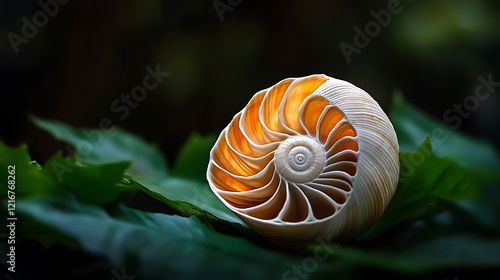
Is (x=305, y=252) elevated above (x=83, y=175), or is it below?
below

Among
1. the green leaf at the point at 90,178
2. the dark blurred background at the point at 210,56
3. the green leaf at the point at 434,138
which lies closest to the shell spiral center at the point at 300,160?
the green leaf at the point at 90,178

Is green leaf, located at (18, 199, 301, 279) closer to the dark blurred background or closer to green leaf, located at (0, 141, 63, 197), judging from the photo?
green leaf, located at (0, 141, 63, 197)

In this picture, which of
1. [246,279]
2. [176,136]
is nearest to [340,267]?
[246,279]

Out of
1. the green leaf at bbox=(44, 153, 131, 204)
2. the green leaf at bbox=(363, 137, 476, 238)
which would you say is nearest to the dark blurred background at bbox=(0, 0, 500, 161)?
the green leaf at bbox=(363, 137, 476, 238)

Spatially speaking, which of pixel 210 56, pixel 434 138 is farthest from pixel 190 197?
pixel 210 56

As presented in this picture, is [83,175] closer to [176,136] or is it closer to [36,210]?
[36,210]

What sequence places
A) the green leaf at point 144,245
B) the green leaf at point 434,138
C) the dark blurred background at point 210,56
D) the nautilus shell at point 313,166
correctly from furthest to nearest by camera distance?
the dark blurred background at point 210,56 → the green leaf at point 434,138 → the nautilus shell at point 313,166 → the green leaf at point 144,245

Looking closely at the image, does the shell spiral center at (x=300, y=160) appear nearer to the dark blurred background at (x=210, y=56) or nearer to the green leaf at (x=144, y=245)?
the green leaf at (x=144, y=245)
